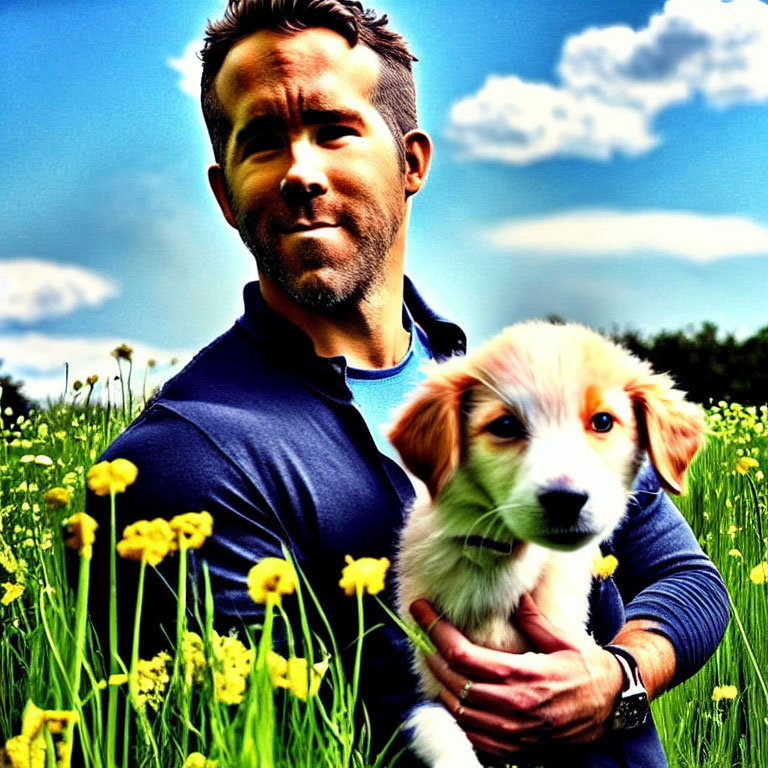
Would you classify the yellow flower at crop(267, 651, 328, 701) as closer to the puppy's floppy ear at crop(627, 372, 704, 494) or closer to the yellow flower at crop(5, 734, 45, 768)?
the yellow flower at crop(5, 734, 45, 768)

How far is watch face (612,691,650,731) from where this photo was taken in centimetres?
244

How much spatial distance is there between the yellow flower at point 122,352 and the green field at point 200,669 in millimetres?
367

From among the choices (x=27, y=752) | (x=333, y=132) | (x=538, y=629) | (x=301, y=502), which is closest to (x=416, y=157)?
(x=333, y=132)

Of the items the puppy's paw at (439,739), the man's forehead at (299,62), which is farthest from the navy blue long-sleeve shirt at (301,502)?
the man's forehead at (299,62)

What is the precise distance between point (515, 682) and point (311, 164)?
1293 millimetres

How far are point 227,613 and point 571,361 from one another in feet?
3.14

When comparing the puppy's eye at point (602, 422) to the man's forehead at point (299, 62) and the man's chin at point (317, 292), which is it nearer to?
the man's chin at point (317, 292)

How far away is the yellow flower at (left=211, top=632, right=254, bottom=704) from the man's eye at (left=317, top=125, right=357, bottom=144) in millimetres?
1240

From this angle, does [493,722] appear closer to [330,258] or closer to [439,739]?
[439,739]

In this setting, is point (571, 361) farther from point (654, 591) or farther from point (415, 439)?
point (654, 591)

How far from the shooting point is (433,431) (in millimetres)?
2125

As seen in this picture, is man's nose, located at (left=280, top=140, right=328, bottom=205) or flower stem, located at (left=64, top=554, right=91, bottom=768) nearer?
flower stem, located at (left=64, top=554, right=91, bottom=768)

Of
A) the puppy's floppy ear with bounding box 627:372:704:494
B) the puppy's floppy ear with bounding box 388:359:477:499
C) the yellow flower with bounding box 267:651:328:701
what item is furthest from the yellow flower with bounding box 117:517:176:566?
the puppy's floppy ear with bounding box 627:372:704:494

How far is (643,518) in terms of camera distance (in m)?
2.68
